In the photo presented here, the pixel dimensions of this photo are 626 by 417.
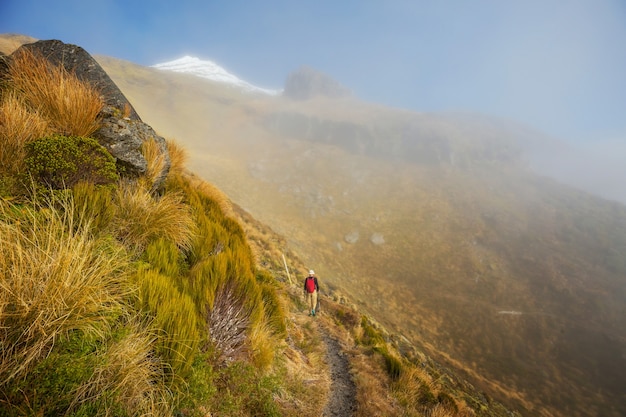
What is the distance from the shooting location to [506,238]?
32438 mm

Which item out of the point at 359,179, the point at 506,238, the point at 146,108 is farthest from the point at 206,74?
the point at 506,238

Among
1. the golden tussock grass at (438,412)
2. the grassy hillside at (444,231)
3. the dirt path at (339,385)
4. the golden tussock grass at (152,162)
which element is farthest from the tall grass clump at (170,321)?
the grassy hillside at (444,231)

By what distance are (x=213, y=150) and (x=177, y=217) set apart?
4814 cm

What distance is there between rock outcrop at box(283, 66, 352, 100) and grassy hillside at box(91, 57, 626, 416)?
84.6 feet

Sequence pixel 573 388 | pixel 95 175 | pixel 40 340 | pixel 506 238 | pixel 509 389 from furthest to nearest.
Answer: pixel 506 238, pixel 573 388, pixel 509 389, pixel 95 175, pixel 40 340

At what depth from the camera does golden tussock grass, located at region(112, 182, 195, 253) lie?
329 cm

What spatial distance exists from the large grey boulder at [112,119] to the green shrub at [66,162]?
0.69 meters

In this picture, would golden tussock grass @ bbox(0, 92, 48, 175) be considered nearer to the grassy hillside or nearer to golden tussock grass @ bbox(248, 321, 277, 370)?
golden tussock grass @ bbox(248, 321, 277, 370)

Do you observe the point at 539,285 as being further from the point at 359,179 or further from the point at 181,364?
the point at 181,364

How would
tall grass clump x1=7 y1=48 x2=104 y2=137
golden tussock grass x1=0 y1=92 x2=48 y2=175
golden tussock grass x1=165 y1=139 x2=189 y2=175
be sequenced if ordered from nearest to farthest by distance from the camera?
1. golden tussock grass x1=0 y1=92 x2=48 y2=175
2. tall grass clump x1=7 y1=48 x2=104 y2=137
3. golden tussock grass x1=165 y1=139 x2=189 y2=175

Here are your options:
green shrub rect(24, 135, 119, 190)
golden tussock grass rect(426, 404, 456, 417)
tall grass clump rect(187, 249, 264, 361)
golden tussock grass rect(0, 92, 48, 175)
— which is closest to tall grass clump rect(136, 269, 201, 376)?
tall grass clump rect(187, 249, 264, 361)

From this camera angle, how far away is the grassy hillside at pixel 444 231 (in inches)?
709

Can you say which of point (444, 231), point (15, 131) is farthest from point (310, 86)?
point (15, 131)

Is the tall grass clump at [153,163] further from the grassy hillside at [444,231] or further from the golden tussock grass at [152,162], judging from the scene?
the grassy hillside at [444,231]
